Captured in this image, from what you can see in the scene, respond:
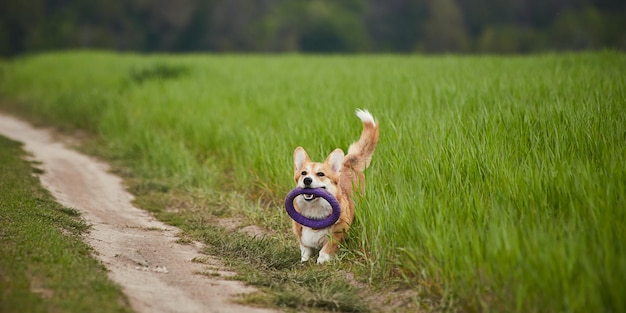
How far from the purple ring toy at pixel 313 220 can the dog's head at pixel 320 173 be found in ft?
0.16

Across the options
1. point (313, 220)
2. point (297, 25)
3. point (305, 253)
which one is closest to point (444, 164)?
point (313, 220)

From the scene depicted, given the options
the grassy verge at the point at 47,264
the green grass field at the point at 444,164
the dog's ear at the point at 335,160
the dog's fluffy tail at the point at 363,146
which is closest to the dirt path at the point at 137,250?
the grassy verge at the point at 47,264

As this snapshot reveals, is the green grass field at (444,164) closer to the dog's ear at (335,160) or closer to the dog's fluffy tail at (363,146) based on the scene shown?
the dog's fluffy tail at (363,146)

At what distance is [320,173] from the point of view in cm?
510

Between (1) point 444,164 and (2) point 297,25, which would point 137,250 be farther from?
(2) point 297,25

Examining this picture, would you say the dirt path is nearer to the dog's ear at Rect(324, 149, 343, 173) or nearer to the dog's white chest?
the dog's white chest

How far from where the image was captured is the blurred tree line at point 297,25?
4525 centimetres

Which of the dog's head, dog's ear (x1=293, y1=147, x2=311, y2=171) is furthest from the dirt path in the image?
dog's ear (x1=293, y1=147, x2=311, y2=171)

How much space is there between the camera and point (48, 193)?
7020 mm

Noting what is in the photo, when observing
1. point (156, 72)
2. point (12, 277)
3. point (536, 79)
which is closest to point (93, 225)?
point (12, 277)

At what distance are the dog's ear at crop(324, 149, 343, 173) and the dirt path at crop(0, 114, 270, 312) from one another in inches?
43.5

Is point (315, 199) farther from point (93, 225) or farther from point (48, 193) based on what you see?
point (48, 193)

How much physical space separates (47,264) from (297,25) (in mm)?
47709

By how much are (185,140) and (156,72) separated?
279 inches
